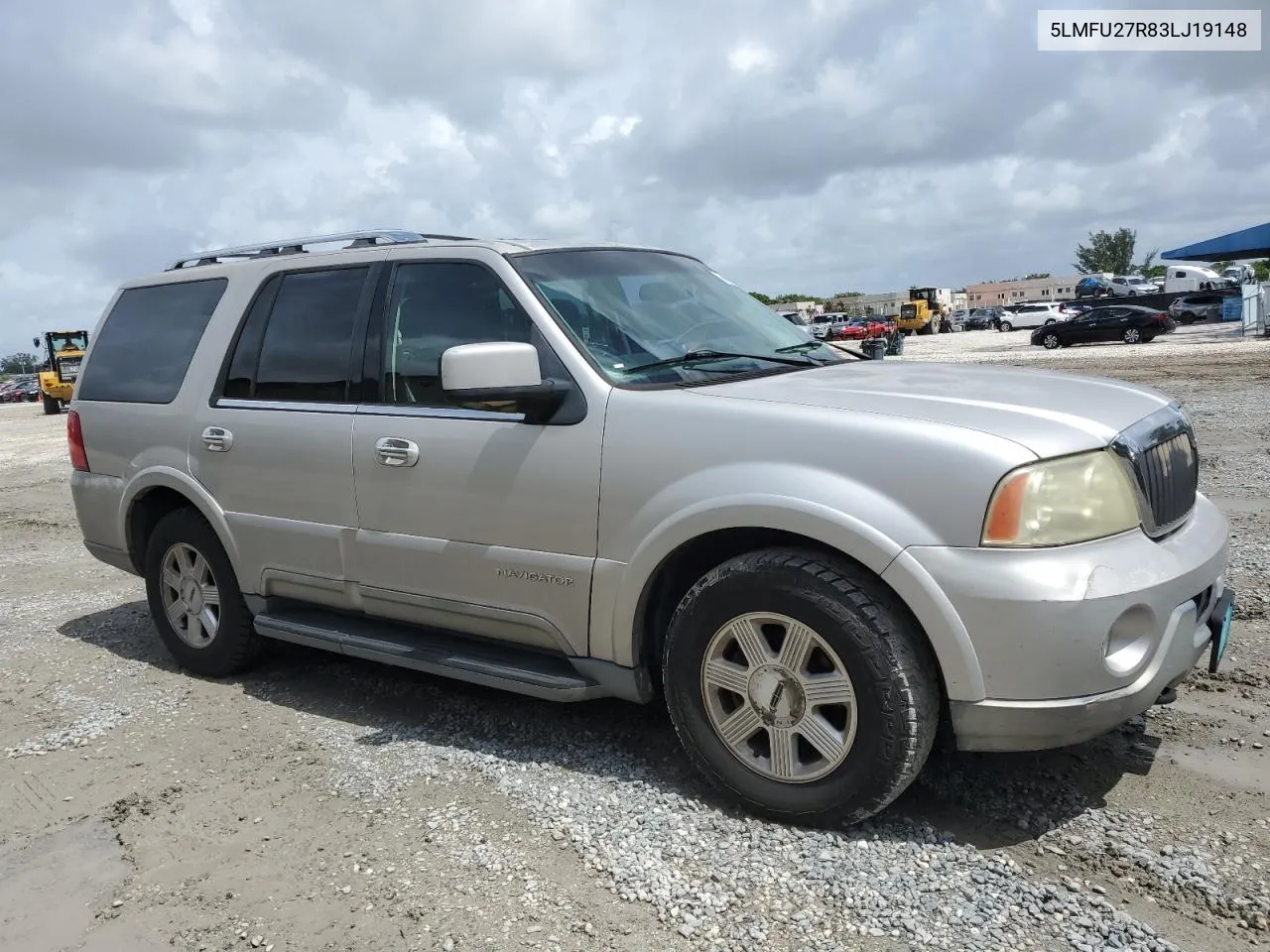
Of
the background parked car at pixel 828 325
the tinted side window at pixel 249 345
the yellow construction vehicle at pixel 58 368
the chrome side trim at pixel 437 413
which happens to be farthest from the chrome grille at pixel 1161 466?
the background parked car at pixel 828 325

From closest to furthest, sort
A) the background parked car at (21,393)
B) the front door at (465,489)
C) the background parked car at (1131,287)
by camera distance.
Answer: the front door at (465,489) < the background parked car at (1131,287) < the background parked car at (21,393)

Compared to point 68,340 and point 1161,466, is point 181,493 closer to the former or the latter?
point 1161,466

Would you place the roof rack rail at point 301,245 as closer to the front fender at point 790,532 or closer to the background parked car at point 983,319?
the front fender at point 790,532

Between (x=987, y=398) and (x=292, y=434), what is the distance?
2.82 m

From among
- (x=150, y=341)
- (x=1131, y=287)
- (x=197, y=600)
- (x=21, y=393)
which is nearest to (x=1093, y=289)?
(x=1131, y=287)

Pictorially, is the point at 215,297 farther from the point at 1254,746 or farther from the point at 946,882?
the point at 1254,746

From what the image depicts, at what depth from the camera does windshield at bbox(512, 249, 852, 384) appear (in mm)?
3699

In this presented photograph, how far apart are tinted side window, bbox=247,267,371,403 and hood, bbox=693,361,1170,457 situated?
1.71 m

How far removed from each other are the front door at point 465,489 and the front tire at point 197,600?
1.02 metres

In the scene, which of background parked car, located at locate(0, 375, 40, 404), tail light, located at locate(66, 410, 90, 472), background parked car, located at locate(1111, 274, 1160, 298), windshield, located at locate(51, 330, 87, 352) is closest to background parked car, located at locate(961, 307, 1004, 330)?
background parked car, located at locate(1111, 274, 1160, 298)

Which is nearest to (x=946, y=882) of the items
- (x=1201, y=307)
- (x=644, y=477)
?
(x=644, y=477)

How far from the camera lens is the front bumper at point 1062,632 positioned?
275cm

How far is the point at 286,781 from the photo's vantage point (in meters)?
3.79

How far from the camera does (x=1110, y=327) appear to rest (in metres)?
32.8
